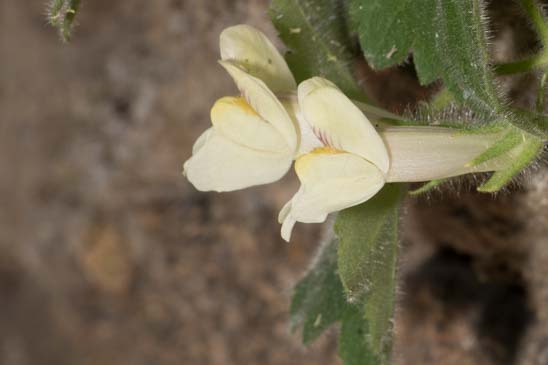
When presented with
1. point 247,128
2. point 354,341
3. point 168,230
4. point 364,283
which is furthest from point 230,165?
point 168,230

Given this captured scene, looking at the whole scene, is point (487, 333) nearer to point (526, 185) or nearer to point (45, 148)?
point (526, 185)

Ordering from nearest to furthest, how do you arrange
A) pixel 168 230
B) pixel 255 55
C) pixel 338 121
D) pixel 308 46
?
pixel 338 121 → pixel 255 55 → pixel 308 46 → pixel 168 230

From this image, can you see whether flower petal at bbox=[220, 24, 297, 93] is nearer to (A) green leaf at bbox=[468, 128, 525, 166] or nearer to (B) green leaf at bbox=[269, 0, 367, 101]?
(B) green leaf at bbox=[269, 0, 367, 101]

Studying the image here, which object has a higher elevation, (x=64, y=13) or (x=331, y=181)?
(x=64, y=13)

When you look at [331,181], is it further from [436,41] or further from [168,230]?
[168,230]

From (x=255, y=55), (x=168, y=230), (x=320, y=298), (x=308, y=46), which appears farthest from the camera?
(x=168, y=230)

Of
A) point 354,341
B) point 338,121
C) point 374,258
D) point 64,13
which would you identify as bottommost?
point 354,341

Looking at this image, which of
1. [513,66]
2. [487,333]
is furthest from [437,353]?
[513,66]

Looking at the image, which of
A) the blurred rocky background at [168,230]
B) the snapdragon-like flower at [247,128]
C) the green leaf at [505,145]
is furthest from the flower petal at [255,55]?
the blurred rocky background at [168,230]
